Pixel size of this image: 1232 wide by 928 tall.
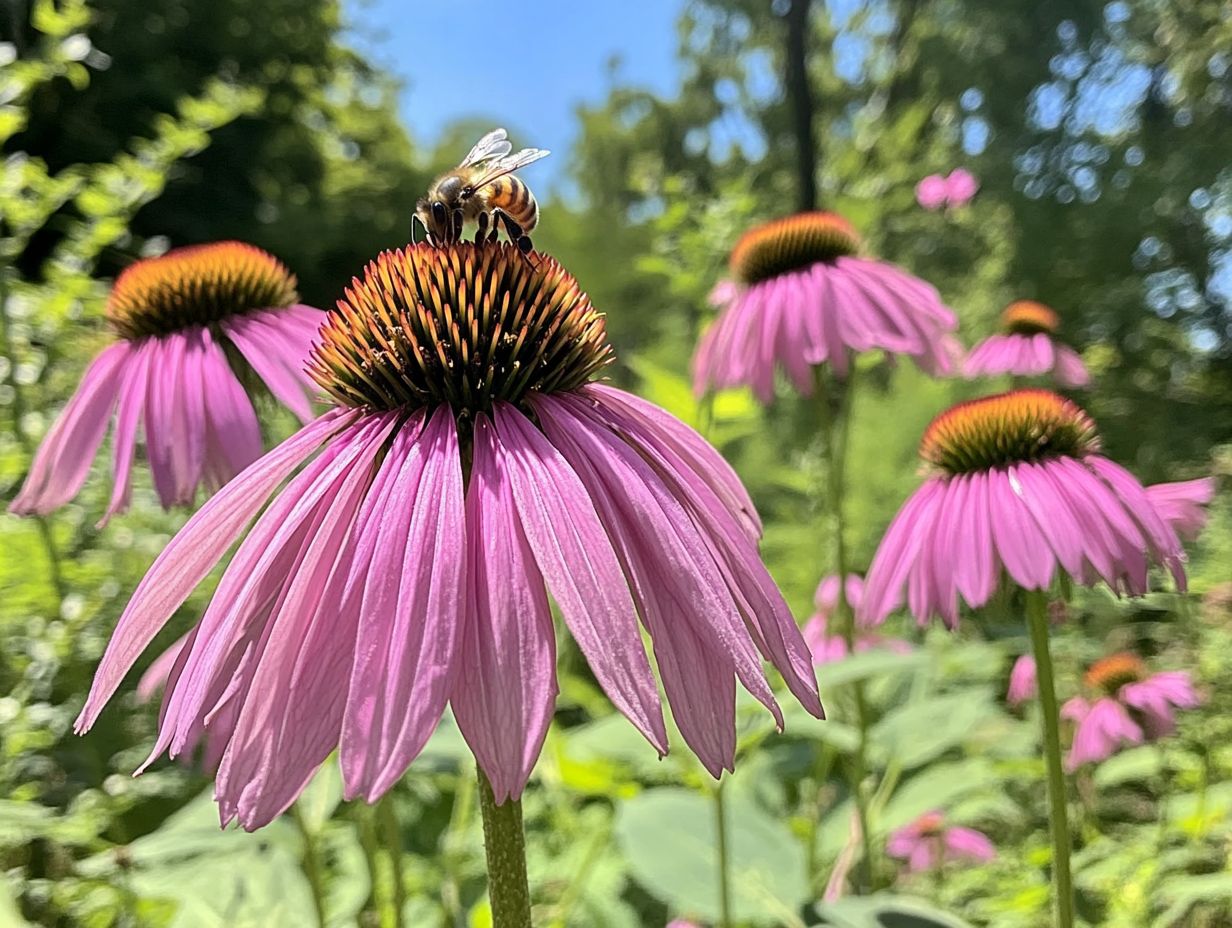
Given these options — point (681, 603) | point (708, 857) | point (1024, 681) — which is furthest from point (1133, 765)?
point (681, 603)

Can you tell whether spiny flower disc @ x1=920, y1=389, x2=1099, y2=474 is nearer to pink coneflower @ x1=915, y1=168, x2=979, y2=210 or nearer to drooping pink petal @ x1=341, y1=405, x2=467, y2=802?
drooping pink petal @ x1=341, y1=405, x2=467, y2=802

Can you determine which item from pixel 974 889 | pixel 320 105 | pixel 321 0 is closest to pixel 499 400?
pixel 974 889

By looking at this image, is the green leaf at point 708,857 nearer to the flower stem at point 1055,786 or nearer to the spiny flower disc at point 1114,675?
the flower stem at point 1055,786

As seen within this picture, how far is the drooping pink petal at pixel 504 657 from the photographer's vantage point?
338 millimetres

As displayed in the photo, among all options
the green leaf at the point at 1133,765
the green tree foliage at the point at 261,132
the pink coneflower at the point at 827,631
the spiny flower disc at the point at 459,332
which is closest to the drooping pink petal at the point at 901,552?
the spiny flower disc at the point at 459,332

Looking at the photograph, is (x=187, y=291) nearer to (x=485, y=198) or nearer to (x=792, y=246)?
(x=485, y=198)

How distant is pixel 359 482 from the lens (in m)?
0.43

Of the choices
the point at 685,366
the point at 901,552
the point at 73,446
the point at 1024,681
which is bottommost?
the point at 1024,681

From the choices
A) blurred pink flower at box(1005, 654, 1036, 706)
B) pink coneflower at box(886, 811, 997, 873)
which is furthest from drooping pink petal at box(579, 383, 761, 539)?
blurred pink flower at box(1005, 654, 1036, 706)

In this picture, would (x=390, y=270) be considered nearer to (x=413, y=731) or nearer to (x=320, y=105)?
(x=413, y=731)

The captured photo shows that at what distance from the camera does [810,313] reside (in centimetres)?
112

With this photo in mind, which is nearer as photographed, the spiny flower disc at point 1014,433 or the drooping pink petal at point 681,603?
the drooping pink petal at point 681,603

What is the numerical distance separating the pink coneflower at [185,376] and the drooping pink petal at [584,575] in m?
0.37

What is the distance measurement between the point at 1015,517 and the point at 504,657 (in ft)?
1.49
